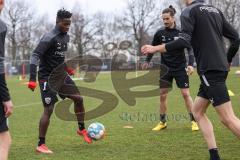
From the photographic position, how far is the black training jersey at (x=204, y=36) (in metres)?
5.44

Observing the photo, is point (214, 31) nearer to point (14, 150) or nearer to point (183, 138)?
point (183, 138)

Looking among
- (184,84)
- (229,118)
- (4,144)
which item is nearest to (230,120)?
(229,118)

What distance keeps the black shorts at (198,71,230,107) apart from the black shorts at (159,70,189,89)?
3.63 m

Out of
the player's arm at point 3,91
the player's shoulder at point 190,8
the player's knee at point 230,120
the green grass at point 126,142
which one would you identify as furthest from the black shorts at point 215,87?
the player's arm at point 3,91

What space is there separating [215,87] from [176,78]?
3.84 m

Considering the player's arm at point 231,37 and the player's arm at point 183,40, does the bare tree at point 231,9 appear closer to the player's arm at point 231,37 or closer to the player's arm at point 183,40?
the player's arm at point 231,37

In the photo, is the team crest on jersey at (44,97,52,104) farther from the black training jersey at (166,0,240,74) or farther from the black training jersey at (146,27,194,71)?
the black training jersey at (166,0,240,74)

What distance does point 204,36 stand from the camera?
18.2 ft

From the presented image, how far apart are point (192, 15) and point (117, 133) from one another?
4.15 metres

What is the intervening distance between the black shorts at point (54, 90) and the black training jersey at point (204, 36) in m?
2.82

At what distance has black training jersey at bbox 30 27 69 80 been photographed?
7436 mm

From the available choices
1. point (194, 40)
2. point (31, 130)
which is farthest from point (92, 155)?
point (31, 130)

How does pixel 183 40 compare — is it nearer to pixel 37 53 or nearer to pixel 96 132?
pixel 37 53

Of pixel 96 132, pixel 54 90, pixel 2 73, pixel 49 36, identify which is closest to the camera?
pixel 2 73
